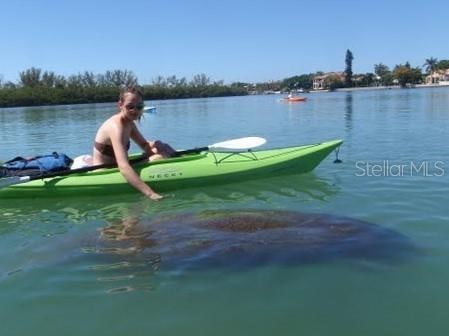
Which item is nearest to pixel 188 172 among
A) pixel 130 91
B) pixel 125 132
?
pixel 125 132

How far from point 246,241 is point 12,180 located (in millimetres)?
4506

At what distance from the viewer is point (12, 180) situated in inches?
314

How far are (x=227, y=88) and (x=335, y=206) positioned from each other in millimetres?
135260

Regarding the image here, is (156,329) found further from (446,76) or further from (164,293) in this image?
(446,76)

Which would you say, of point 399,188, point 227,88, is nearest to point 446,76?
point 227,88

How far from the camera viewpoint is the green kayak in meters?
8.02

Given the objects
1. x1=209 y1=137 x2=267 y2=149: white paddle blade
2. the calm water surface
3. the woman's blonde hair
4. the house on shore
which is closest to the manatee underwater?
the calm water surface

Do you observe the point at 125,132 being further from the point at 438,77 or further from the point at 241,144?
the point at 438,77

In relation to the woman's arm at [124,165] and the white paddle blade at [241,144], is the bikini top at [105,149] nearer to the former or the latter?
the woman's arm at [124,165]

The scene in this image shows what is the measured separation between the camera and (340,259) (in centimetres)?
467

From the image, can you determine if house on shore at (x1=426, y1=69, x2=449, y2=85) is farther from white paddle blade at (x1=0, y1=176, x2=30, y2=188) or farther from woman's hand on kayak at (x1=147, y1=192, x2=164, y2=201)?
white paddle blade at (x1=0, y1=176, x2=30, y2=188)

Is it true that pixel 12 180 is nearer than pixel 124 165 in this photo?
No

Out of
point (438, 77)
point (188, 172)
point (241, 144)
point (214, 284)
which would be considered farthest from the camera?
point (438, 77)

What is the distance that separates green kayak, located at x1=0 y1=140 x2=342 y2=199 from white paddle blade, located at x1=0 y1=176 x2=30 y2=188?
2.7 inches
